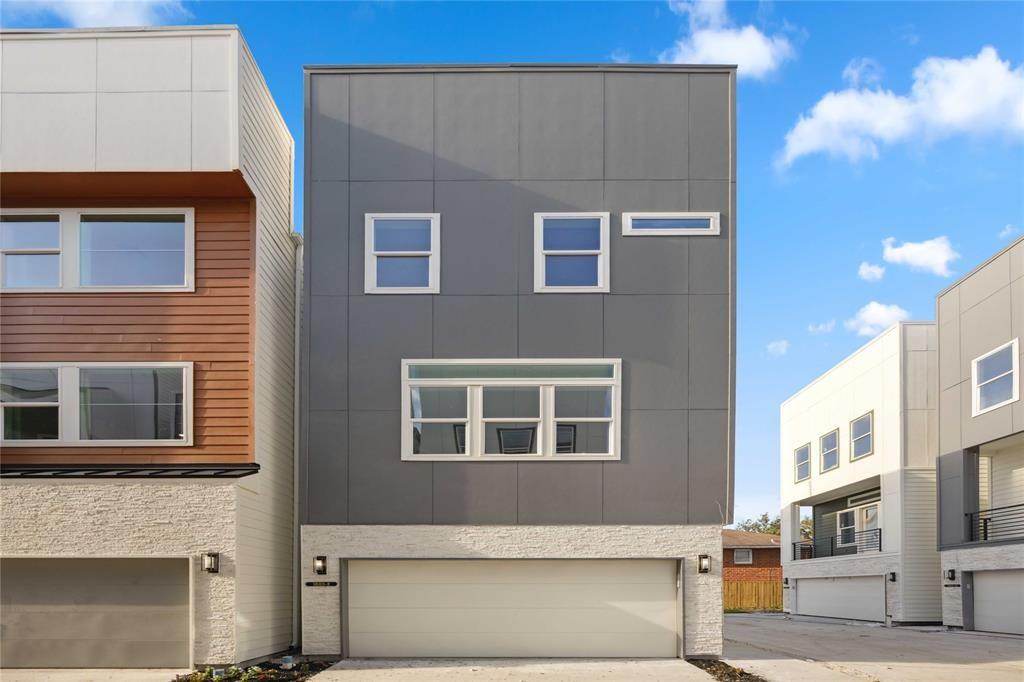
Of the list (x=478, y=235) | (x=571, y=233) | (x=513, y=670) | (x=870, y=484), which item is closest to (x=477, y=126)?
(x=478, y=235)

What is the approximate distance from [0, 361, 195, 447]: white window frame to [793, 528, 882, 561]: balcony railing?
21.0 metres

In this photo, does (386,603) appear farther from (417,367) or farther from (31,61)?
(31,61)

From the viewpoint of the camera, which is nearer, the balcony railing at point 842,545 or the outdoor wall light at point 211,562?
the outdoor wall light at point 211,562

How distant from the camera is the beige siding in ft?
47.6

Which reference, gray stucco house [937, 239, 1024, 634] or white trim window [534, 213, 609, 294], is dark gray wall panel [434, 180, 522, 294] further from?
gray stucco house [937, 239, 1024, 634]

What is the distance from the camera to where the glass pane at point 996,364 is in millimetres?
21672

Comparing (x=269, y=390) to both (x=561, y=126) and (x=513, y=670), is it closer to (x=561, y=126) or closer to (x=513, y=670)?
(x=513, y=670)

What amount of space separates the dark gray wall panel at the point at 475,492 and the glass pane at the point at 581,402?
1176 millimetres

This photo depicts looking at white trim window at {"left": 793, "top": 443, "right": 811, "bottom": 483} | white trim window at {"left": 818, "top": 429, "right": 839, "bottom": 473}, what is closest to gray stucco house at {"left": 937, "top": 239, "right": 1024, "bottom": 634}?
white trim window at {"left": 818, "top": 429, "right": 839, "bottom": 473}

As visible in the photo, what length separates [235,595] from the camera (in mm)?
13805

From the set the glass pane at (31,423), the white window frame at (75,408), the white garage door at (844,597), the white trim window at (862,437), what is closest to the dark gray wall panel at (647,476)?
the white window frame at (75,408)

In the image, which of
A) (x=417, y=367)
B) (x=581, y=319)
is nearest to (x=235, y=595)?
(x=417, y=367)

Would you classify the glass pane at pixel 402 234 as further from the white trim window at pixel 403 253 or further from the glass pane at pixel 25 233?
the glass pane at pixel 25 233

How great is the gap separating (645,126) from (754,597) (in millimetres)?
29321
